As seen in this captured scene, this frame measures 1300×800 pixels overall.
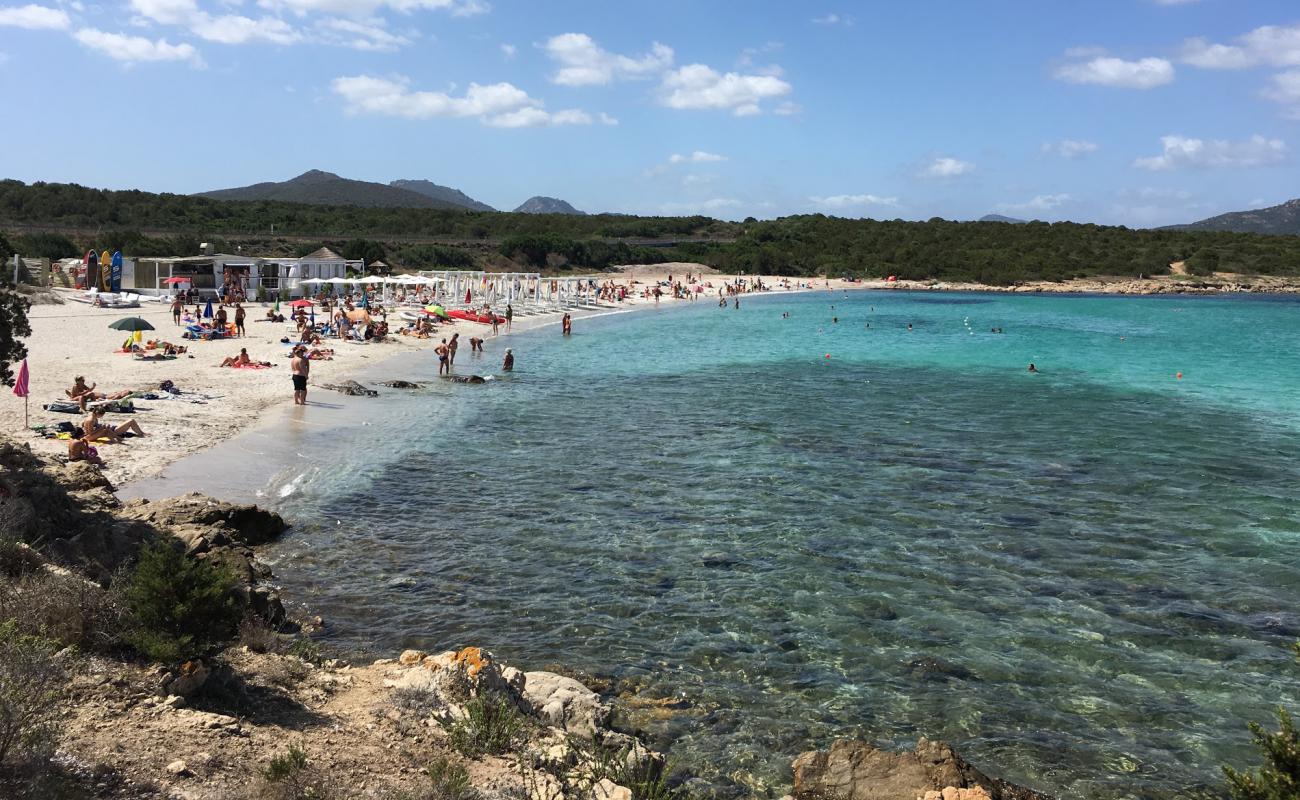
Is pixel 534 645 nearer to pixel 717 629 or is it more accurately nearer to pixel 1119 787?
pixel 717 629

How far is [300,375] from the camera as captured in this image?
65.5 ft

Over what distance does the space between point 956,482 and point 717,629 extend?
7.83m

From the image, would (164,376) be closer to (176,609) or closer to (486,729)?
(176,609)

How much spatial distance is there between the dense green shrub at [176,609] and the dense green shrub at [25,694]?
0.81m

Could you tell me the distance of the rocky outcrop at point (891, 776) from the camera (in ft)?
20.1

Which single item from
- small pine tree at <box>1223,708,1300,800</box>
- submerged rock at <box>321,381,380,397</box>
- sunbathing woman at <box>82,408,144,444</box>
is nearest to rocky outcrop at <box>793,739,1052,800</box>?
small pine tree at <box>1223,708,1300,800</box>

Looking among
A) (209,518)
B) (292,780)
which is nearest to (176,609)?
Result: (292,780)

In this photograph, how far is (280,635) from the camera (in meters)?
8.35

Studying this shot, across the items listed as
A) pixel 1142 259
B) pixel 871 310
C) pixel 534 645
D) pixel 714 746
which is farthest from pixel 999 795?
pixel 1142 259

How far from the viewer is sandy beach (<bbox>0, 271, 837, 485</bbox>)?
15.1 metres

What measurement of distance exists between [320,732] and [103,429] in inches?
445

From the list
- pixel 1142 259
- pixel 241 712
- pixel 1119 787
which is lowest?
pixel 1119 787

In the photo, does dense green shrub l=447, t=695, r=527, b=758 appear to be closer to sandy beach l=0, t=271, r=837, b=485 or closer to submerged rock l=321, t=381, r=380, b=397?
sandy beach l=0, t=271, r=837, b=485

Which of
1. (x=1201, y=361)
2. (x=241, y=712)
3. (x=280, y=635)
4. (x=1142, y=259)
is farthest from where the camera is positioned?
(x=1142, y=259)
